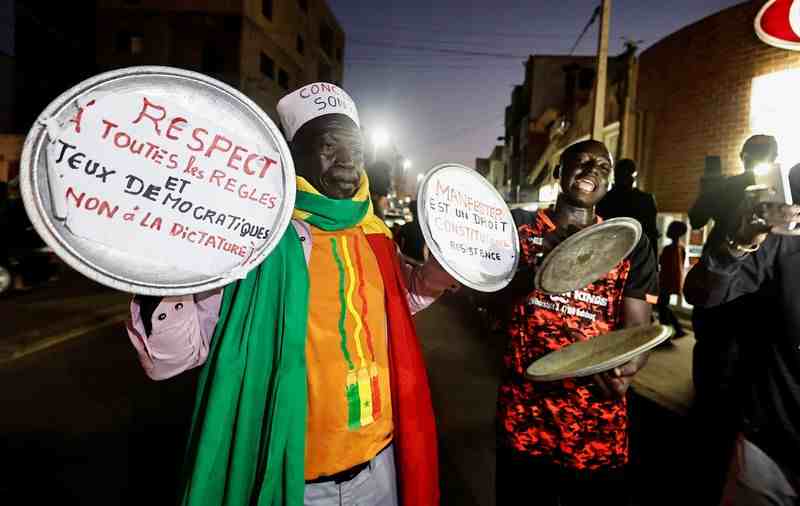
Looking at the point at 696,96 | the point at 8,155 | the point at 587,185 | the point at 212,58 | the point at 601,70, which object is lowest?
the point at 587,185

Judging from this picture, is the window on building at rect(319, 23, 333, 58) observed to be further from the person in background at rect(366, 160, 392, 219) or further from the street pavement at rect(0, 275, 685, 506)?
the street pavement at rect(0, 275, 685, 506)

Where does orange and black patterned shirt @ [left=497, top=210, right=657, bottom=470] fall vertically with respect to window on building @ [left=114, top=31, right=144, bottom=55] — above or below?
below

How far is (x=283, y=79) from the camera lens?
2789cm

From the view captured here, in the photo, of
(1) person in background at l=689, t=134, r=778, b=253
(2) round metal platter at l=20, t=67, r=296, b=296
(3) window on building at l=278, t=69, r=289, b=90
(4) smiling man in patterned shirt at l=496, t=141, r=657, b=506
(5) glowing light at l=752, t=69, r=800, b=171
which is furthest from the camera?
(3) window on building at l=278, t=69, r=289, b=90

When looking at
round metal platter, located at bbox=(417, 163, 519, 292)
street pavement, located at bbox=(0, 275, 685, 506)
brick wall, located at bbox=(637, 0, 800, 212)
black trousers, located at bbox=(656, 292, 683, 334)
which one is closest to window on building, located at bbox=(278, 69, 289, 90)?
brick wall, located at bbox=(637, 0, 800, 212)

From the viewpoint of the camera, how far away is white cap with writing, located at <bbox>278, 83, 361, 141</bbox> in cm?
183

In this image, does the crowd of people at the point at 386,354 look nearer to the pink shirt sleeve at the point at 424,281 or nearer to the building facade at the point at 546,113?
the pink shirt sleeve at the point at 424,281

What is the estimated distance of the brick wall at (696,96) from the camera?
27.0 feet

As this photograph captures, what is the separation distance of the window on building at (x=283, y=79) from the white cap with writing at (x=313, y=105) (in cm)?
2789

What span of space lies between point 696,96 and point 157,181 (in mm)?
11194

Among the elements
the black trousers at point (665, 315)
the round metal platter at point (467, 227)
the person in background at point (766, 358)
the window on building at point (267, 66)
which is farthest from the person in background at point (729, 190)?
the window on building at point (267, 66)

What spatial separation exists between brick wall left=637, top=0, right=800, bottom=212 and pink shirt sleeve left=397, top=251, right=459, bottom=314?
345 inches

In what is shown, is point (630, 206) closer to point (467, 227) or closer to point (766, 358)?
point (766, 358)

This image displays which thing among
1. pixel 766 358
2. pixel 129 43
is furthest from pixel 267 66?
pixel 766 358
